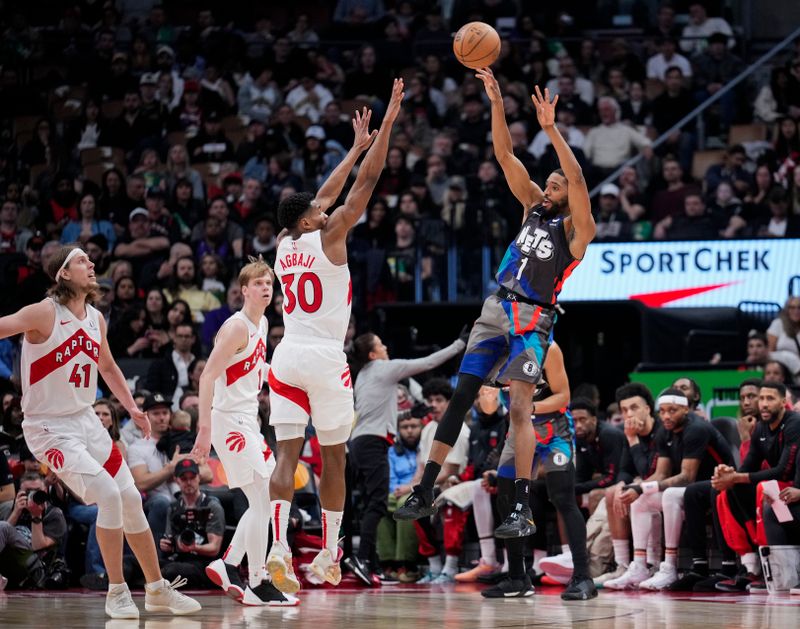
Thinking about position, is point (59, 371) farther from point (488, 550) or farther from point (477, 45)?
point (488, 550)

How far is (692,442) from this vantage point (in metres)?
10.6

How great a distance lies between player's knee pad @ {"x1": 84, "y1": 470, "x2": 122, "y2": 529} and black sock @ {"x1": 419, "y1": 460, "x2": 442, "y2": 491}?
1.81 meters

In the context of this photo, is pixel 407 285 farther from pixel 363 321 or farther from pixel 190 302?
pixel 190 302

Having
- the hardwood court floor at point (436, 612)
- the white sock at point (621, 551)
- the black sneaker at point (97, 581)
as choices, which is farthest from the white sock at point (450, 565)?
the black sneaker at point (97, 581)

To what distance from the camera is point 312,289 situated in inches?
334

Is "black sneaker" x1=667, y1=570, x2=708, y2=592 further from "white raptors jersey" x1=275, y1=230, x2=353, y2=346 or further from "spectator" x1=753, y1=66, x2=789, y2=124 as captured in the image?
"spectator" x1=753, y1=66, x2=789, y2=124

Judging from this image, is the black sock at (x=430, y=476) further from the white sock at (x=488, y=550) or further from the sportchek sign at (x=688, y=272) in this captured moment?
the sportchek sign at (x=688, y=272)

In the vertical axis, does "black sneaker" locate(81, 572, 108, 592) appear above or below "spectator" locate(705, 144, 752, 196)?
below

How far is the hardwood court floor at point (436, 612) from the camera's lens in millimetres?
7148

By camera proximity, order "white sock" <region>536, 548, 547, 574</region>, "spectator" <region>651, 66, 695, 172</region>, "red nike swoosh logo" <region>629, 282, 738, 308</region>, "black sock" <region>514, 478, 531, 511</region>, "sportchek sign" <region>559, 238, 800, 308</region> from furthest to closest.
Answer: "spectator" <region>651, 66, 695, 172</region>
"red nike swoosh logo" <region>629, 282, 738, 308</region>
"sportchek sign" <region>559, 238, 800, 308</region>
"white sock" <region>536, 548, 547, 574</region>
"black sock" <region>514, 478, 531, 511</region>

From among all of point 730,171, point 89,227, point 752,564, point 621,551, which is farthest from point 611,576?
point 89,227

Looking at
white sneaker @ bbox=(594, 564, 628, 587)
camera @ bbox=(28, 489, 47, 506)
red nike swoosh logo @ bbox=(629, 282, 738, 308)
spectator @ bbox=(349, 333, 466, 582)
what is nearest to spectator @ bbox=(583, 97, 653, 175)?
red nike swoosh logo @ bbox=(629, 282, 738, 308)

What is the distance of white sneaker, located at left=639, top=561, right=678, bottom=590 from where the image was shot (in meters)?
10.3

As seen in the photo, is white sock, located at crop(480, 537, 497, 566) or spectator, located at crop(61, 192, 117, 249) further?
spectator, located at crop(61, 192, 117, 249)
